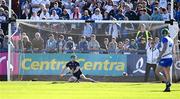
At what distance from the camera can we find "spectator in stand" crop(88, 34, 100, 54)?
29109mm

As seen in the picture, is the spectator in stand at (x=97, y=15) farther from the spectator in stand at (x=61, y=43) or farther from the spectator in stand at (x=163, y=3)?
the spectator in stand at (x=163, y=3)

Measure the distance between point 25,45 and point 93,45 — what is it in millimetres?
3203

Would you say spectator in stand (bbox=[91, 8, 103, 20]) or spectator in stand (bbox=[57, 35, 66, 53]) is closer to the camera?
spectator in stand (bbox=[57, 35, 66, 53])

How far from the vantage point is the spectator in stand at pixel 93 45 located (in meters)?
29.1

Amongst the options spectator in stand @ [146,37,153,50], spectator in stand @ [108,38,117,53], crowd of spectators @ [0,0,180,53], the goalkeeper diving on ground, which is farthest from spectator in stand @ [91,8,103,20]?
the goalkeeper diving on ground

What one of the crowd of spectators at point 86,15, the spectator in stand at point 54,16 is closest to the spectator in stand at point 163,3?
the crowd of spectators at point 86,15

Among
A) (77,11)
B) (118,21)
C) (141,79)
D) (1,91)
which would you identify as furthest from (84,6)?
(1,91)

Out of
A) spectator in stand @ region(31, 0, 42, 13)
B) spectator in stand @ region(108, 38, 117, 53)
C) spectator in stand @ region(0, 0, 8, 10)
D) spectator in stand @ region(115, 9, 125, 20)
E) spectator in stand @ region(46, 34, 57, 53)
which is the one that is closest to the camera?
spectator in stand @ region(46, 34, 57, 53)

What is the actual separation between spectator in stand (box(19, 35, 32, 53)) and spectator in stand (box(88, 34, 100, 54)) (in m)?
2.83

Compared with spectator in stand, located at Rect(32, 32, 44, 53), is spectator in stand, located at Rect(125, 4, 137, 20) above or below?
above

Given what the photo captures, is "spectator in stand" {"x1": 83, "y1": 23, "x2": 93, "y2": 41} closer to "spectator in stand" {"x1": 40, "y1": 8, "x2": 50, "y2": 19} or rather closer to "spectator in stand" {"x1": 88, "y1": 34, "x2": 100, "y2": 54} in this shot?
"spectator in stand" {"x1": 88, "y1": 34, "x2": 100, "y2": 54}

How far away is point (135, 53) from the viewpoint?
29.2 m

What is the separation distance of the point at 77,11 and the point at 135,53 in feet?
12.6

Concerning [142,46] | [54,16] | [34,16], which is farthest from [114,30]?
[34,16]
